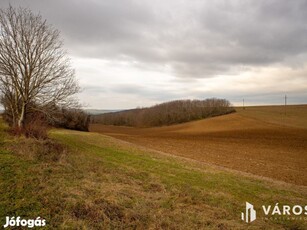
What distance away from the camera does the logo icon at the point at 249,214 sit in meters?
7.13

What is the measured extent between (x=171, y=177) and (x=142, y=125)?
97110 millimetres

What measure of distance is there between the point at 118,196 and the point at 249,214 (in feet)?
14.3

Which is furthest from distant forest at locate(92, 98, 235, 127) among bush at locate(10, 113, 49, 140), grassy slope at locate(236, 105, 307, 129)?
bush at locate(10, 113, 49, 140)

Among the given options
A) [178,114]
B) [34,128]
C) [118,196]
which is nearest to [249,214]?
[118,196]

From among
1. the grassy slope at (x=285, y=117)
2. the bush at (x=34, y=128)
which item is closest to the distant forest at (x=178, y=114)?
the grassy slope at (x=285, y=117)

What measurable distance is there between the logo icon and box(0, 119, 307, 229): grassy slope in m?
0.18

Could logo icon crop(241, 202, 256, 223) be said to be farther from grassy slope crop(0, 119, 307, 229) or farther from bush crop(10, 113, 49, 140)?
bush crop(10, 113, 49, 140)

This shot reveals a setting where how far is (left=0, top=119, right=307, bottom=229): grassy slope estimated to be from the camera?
5.58 meters

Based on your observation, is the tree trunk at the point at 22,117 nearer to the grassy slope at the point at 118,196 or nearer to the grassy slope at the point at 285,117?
the grassy slope at the point at 118,196

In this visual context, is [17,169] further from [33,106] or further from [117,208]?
[33,106]

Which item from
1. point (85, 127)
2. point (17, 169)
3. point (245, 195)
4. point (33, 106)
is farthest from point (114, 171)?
point (85, 127)

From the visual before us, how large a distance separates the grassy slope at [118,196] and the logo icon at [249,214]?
18 centimetres

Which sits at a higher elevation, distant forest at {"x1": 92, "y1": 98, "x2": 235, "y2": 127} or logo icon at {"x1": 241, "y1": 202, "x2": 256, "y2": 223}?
distant forest at {"x1": 92, "y1": 98, "x2": 235, "y2": 127}

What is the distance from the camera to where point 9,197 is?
5.82m
